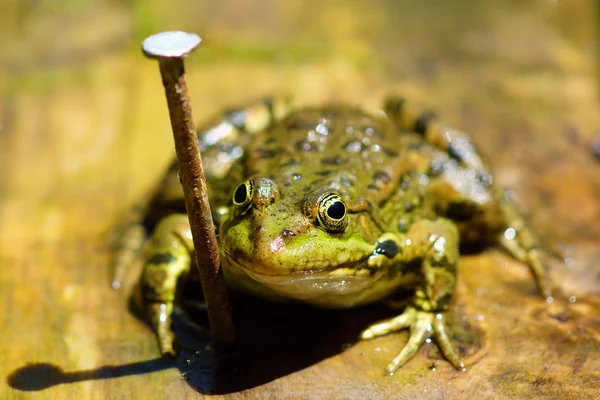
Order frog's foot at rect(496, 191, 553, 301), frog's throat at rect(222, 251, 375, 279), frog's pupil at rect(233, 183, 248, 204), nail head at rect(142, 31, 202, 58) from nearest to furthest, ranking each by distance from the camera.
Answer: nail head at rect(142, 31, 202, 58) → frog's throat at rect(222, 251, 375, 279) → frog's pupil at rect(233, 183, 248, 204) → frog's foot at rect(496, 191, 553, 301)

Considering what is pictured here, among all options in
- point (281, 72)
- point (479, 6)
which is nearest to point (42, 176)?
point (281, 72)

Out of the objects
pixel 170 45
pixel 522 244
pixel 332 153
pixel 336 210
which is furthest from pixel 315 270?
pixel 522 244

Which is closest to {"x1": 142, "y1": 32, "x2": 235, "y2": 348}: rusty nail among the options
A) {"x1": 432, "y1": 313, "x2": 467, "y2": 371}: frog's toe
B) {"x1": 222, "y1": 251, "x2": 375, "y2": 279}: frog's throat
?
{"x1": 222, "y1": 251, "x2": 375, "y2": 279}: frog's throat

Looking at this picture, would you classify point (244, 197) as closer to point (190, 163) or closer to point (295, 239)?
point (295, 239)

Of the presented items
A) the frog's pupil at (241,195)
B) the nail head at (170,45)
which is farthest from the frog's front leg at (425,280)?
the nail head at (170,45)

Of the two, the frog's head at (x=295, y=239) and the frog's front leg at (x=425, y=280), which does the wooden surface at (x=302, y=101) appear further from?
the frog's head at (x=295, y=239)

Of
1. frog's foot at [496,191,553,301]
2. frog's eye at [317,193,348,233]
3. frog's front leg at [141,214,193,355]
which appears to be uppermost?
frog's eye at [317,193,348,233]

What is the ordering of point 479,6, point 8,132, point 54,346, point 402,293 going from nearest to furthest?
point 54,346
point 402,293
point 8,132
point 479,6

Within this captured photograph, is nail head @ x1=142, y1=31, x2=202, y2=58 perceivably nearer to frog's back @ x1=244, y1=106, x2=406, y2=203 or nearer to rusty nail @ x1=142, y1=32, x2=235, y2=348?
rusty nail @ x1=142, y1=32, x2=235, y2=348

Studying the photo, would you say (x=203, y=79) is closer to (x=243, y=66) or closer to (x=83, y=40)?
(x=243, y=66)
